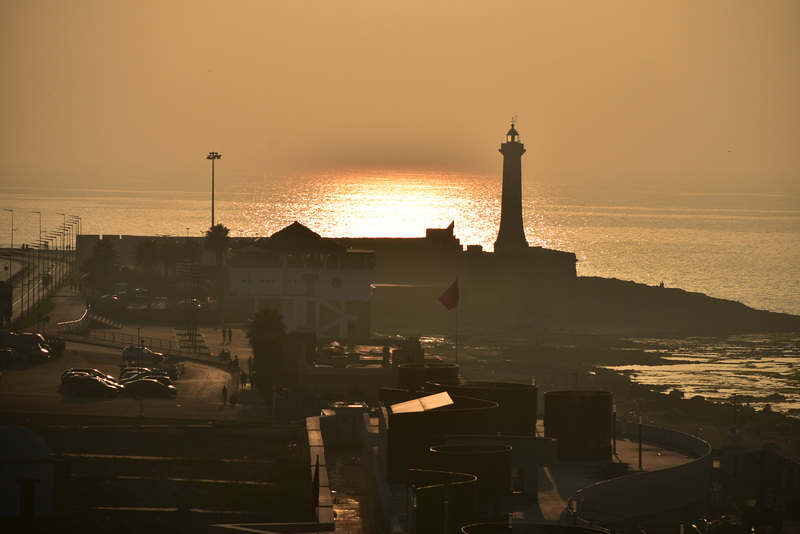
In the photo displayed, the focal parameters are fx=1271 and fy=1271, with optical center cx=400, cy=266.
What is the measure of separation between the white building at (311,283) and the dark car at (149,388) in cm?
2012

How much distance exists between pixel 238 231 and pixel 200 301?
4930 inches

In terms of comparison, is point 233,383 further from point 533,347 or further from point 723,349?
point 723,349

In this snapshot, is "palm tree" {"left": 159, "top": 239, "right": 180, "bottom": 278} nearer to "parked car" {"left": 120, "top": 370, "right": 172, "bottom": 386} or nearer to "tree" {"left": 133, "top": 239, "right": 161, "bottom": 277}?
"tree" {"left": 133, "top": 239, "right": 161, "bottom": 277}

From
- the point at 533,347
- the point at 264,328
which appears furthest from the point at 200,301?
the point at 264,328

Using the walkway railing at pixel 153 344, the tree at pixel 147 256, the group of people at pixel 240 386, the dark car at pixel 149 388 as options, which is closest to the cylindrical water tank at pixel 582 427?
the group of people at pixel 240 386

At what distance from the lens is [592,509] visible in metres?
22.5

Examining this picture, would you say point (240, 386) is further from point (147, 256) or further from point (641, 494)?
point (147, 256)

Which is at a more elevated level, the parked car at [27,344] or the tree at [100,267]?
the tree at [100,267]

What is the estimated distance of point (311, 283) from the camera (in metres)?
62.1

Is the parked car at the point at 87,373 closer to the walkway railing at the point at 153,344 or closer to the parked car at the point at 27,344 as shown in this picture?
the parked car at the point at 27,344

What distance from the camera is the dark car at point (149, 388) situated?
4125 cm

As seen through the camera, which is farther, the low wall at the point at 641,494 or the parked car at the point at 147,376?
the parked car at the point at 147,376

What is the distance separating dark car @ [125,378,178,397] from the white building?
20.1 m

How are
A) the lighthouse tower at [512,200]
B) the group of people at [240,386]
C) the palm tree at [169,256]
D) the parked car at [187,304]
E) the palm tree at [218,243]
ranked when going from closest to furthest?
1. the group of people at [240,386]
2. the parked car at [187,304]
3. the palm tree at [218,243]
4. the palm tree at [169,256]
5. the lighthouse tower at [512,200]
